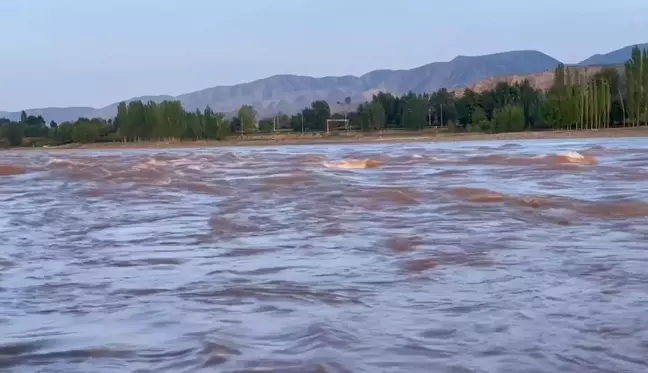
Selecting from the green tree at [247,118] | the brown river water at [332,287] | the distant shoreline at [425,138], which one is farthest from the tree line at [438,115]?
the brown river water at [332,287]

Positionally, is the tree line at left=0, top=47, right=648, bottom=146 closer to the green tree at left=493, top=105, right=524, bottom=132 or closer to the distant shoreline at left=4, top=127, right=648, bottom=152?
the green tree at left=493, top=105, right=524, bottom=132

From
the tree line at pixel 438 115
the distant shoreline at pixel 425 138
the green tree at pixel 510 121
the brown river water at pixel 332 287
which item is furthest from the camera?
the green tree at pixel 510 121

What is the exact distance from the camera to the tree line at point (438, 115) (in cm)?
6300

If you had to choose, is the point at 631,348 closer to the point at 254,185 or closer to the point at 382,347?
the point at 382,347

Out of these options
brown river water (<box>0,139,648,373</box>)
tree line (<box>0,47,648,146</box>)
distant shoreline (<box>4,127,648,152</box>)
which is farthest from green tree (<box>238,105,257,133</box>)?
brown river water (<box>0,139,648,373</box>)

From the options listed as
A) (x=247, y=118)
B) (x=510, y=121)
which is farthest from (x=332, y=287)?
(x=247, y=118)

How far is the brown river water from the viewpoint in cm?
363

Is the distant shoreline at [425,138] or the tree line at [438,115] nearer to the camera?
the distant shoreline at [425,138]

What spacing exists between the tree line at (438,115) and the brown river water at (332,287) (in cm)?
5365

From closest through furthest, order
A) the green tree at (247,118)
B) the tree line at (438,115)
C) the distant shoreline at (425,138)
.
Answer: the distant shoreline at (425,138) < the tree line at (438,115) < the green tree at (247,118)

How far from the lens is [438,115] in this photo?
298 ft

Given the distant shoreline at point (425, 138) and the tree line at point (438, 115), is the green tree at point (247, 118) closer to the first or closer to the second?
the tree line at point (438, 115)

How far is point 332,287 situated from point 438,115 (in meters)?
87.0

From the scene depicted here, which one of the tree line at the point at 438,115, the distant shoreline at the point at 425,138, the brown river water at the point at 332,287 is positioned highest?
the tree line at the point at 438,115
